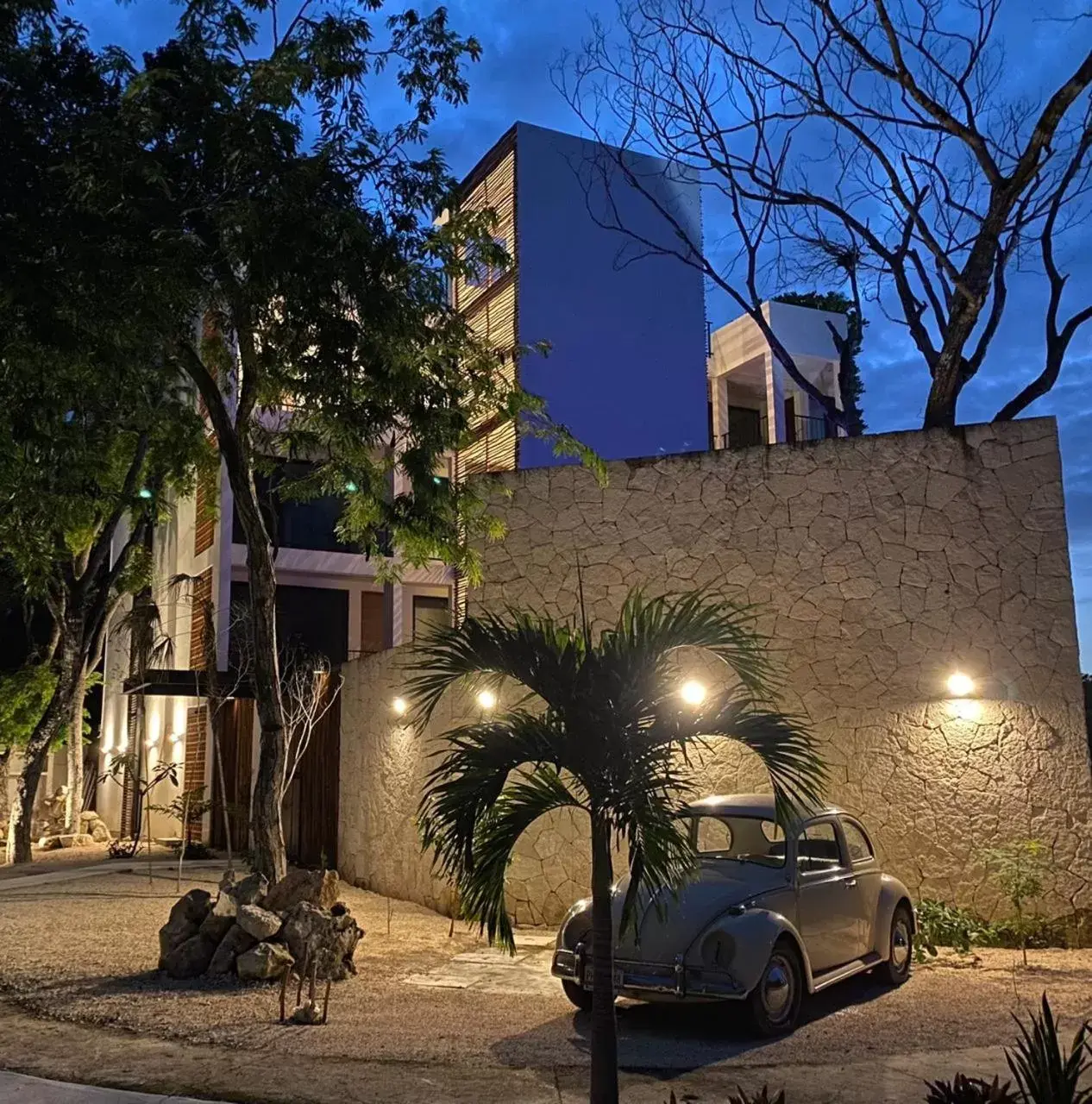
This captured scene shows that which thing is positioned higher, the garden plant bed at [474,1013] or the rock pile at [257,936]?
the rock pile at [257,936]

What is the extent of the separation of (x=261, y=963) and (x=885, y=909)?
15.2 ft

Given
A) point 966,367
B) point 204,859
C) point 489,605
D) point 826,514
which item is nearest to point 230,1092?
point 489,605

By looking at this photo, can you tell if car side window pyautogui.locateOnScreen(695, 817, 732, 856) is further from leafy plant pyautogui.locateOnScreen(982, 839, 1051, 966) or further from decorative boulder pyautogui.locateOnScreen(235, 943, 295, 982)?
decorative boulder pyautogui.locateOnScreen(235, 943, 295, 982)

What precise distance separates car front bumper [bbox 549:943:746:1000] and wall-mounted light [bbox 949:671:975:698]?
4.23m

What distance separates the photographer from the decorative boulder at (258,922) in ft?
27.8

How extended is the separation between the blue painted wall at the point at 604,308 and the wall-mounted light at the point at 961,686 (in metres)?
11.7

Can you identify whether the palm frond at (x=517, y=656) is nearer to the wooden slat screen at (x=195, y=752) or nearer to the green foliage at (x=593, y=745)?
the green foliage at (x=593, y=745)

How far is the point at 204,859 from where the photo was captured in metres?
17.6

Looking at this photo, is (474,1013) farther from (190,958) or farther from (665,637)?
(665,637)

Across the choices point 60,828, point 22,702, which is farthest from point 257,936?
point 60,828

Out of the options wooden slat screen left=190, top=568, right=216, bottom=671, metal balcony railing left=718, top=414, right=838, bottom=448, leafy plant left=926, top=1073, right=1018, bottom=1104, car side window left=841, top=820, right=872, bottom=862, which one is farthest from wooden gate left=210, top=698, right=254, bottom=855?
leafy plant left=926, top=1073, right=1018, bottom=1104

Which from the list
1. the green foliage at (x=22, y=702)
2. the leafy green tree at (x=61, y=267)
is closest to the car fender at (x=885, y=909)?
the leafy green tree at (x=61, y=267)

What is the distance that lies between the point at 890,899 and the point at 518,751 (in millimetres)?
4307

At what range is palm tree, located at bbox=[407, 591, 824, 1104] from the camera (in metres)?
4.97
